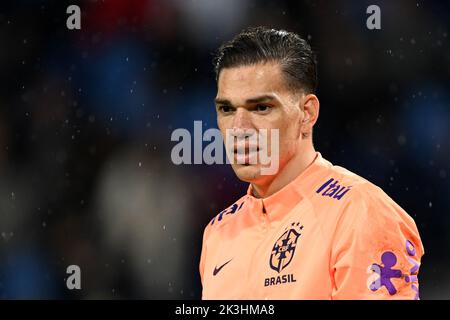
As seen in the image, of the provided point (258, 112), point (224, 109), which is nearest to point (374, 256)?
point (258, 112)

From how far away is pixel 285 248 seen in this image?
7.59ft

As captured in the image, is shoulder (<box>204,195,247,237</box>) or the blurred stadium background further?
the blurred stadium background

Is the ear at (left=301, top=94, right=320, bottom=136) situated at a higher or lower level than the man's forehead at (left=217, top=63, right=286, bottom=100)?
lower

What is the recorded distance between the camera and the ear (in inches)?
98.7

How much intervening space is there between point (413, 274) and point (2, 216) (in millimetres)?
3467

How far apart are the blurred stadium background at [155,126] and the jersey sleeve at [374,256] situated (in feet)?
8.79

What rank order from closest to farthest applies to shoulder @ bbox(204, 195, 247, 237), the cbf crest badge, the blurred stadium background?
the cbf crest badge, shoulder @ bbox(204, 195, 247, 237), the blurred stadium background

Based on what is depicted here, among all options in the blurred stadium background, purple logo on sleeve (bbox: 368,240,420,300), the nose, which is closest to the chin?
the nose

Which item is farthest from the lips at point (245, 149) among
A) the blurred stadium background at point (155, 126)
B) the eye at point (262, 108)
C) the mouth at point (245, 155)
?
the blurred stadium background at point (155, 126)

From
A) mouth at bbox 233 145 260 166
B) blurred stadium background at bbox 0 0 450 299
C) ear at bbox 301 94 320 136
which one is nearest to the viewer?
mouth at bbox 233 145 260 166

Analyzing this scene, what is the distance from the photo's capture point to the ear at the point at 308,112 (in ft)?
8.23

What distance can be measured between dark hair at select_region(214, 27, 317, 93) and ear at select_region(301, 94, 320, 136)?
0.04 meters

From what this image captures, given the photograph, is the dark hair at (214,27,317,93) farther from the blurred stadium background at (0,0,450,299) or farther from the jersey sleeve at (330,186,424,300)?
the blurred stadium background at (0,0,450,299)

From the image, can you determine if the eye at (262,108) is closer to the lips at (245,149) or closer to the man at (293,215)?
the man at (293,215)
